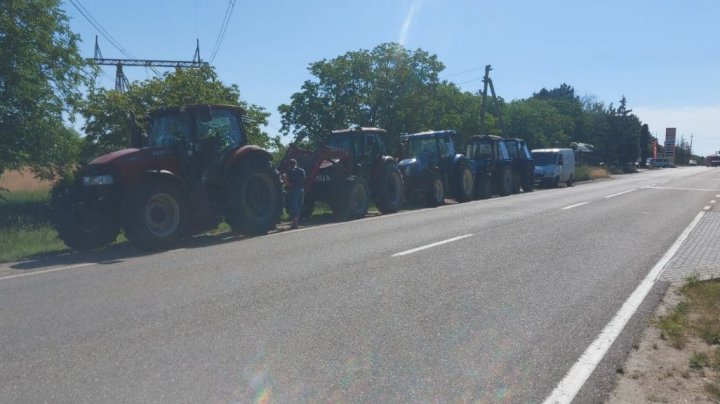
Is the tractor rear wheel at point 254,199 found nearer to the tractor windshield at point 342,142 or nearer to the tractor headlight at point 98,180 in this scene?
the tractor headlight at point 98,180

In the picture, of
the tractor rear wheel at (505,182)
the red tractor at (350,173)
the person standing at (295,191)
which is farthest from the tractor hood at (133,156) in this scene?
the tractor rear wheel at (505,182)

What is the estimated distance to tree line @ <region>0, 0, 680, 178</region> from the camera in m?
22.6

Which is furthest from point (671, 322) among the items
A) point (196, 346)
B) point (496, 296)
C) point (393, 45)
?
point (393, 45)

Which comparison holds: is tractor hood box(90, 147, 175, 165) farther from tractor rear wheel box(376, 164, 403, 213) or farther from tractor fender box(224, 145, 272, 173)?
tractor rear wheel box(376, 164, 403, 213)

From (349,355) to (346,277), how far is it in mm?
3301

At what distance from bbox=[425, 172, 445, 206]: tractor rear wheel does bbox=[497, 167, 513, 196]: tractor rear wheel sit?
6.84 m

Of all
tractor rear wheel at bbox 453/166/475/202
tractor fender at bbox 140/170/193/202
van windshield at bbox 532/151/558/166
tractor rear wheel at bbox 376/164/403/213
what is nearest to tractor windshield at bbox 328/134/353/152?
tractor rear wheel at bbox 376/164/403/213

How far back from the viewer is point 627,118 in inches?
3036

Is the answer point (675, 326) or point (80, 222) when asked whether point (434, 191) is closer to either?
point (80, 222)

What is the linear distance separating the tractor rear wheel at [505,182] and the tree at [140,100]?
Result: 11222 millimetres

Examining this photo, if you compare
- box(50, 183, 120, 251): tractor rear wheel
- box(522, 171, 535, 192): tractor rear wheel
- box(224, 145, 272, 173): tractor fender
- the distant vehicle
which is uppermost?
box(224, 145, 272, 173): tractor fender

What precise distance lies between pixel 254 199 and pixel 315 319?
799 centimetres

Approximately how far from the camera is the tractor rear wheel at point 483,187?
88.5ft

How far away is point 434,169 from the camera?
2288 cm
